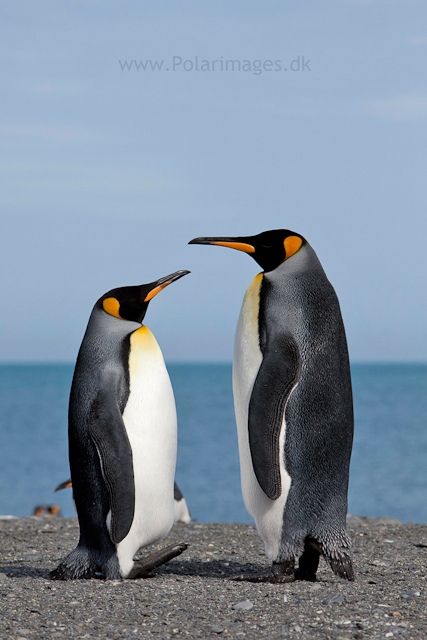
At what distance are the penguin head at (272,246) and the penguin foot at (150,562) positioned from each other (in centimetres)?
198

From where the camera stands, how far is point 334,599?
3996 mm

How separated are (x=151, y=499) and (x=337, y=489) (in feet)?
4.01

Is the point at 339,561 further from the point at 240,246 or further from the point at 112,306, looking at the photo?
the point at 112,306

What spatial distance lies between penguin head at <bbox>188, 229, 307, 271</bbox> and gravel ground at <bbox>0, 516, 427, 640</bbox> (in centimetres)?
205

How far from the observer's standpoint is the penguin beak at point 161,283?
5.12m

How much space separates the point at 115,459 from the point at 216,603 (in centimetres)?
114

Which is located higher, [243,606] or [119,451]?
[119,451]

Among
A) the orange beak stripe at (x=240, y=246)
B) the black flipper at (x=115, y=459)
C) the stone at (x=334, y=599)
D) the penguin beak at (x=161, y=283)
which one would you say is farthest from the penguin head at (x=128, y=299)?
the stone at (x=334, y=599)

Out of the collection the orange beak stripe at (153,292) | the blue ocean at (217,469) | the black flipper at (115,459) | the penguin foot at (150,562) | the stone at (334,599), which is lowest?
the blue ocean at (217,469)

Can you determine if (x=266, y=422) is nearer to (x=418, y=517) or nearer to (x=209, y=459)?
(x=418, y=517)

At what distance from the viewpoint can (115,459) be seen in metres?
4.66

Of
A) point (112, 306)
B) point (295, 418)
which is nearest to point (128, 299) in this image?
point (112, 306)

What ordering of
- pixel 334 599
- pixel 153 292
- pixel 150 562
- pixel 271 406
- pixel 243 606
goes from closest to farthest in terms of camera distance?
1. pixel 243 606
2. pixel 334 599
3. pixel 271 406
4. pixel 150 562
5. pixel 153 292

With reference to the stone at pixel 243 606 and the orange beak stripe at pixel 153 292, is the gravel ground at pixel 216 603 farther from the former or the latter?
the orange beak stripe at pixel 153 292
